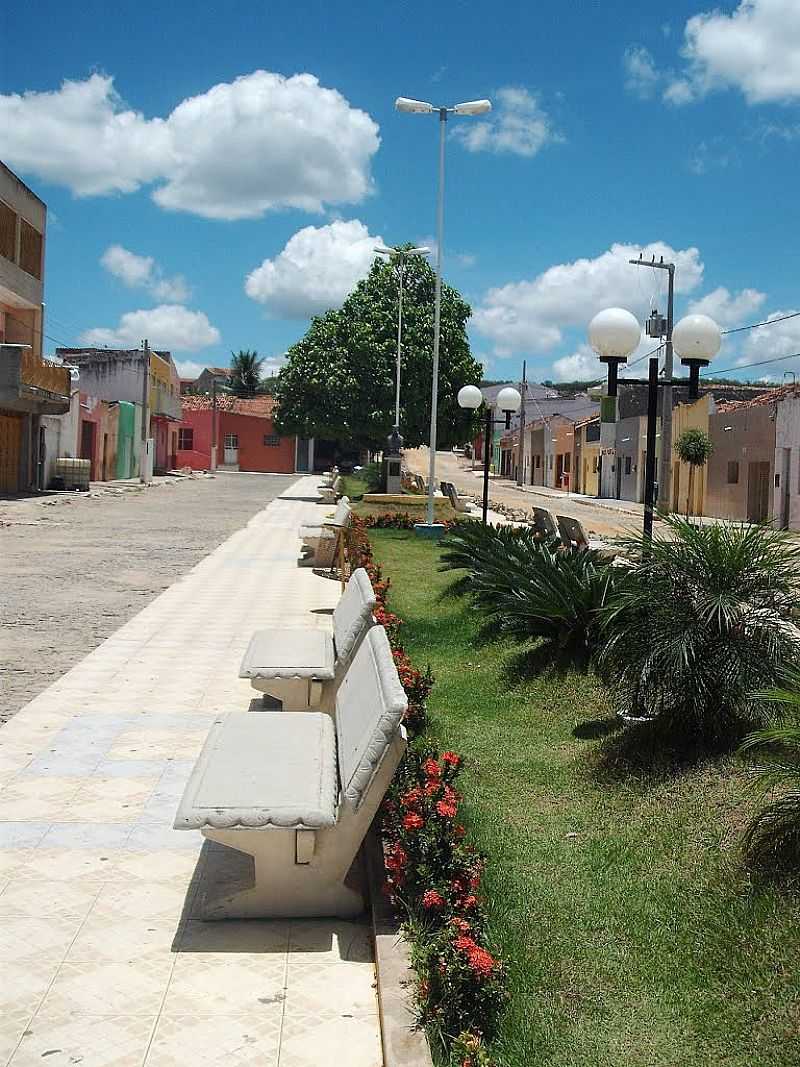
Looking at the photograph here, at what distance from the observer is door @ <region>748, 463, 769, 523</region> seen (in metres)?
29.8

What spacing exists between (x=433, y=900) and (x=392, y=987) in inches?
10.9

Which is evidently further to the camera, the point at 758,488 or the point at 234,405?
the point at 234,405

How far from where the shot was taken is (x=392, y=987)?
334 centimetres

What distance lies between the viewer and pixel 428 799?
3994mm

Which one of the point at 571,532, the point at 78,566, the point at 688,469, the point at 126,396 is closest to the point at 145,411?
the point at 126,396

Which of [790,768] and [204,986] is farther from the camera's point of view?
[790,768]

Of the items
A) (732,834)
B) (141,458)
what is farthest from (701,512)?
(732,834)

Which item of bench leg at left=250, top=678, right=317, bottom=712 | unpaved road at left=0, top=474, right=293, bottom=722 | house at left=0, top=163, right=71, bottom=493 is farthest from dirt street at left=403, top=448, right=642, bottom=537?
house at left=0, top=163, right=71, bottom=493

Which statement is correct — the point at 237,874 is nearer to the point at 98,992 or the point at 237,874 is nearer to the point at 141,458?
the point at 98,992

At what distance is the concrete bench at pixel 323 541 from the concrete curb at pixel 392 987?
11004 mm

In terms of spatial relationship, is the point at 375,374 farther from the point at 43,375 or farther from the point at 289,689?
the point at 289,689

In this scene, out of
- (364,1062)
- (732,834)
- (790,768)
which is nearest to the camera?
(364,1062)

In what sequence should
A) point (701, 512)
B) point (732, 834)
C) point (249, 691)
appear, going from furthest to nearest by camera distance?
point (701, 512) → point (249, 691) → point (732, 834)

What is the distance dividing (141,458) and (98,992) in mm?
46065
